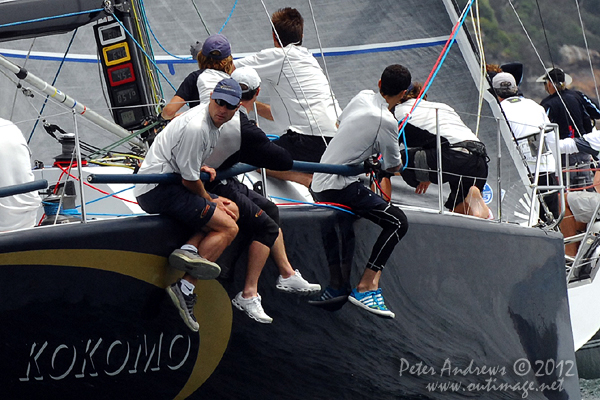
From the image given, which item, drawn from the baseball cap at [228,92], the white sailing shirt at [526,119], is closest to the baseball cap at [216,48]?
the baseball cap at [228,92]

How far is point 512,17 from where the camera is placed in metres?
29.0

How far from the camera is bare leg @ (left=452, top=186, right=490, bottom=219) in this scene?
5562mm

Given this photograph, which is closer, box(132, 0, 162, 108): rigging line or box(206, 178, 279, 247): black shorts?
box(206, 178, 279, 247): black shorts

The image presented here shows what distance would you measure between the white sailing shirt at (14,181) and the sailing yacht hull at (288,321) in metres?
0.32

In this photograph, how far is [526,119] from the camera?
702 cm

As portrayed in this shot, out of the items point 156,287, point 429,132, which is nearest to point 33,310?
point 156,287

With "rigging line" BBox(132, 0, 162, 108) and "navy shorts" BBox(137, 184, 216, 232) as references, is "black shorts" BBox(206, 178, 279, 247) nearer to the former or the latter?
"navy shorts" BBox(137, 184, 216, 232)

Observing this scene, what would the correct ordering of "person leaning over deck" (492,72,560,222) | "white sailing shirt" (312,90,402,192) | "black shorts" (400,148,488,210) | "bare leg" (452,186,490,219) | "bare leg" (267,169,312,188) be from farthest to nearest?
"person leaning over deck" (492,72,560,222) < "bare leg" (452,186,490,219) < "black shorts" (400,148,488,210) < "bare leg" (267,169,312,188) < "white sailing shirt" (312,90,402,192)

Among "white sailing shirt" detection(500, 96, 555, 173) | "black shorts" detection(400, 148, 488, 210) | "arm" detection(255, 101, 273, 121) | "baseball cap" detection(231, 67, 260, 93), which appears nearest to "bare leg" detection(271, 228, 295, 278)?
"baseball cap" detection(231, 67, 260, 93)

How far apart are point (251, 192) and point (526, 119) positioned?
325cm

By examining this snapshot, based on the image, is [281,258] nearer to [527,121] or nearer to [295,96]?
[295,96]

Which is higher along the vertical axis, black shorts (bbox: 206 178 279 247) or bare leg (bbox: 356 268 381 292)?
black shorts (bbox: 206 178 279 247)

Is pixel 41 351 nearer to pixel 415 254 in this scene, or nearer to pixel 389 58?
pixel 415 254

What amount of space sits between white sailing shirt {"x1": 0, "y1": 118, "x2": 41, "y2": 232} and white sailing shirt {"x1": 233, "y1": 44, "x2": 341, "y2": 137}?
1.32m
